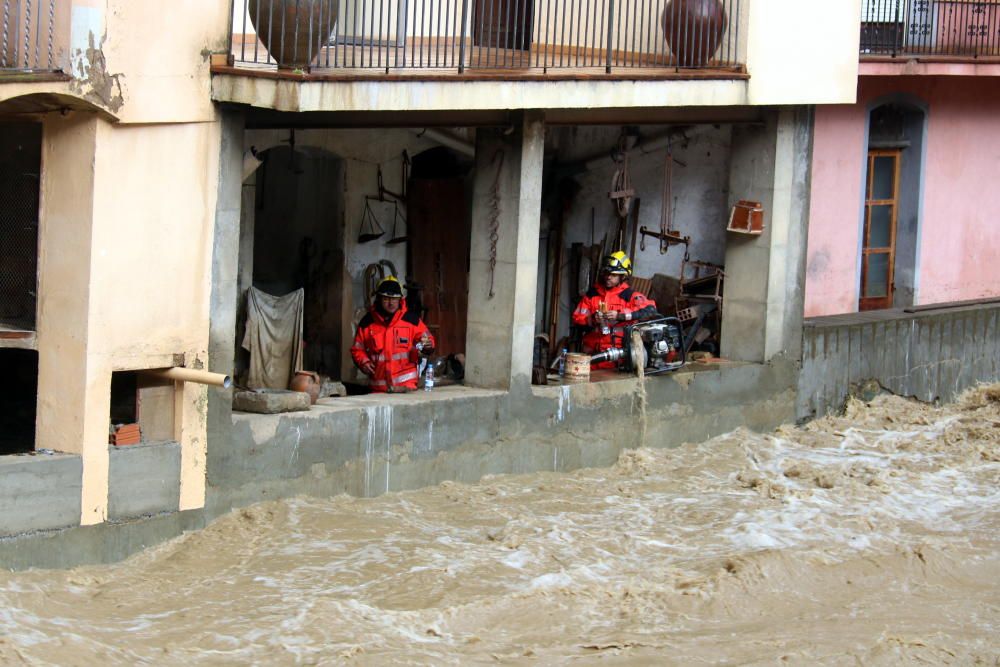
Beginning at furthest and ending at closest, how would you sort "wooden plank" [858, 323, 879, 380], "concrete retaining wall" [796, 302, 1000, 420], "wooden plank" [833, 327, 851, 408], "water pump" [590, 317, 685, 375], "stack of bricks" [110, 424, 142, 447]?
"wooden plank" [858, 323, 879, 380]
"wooden plank" [833, 327, 851, 408]
"concrete retaining wall" [796, 302, 1000, 420]
"water pump" [590, 317, 685, 375]
"stack of bricks" [110, 424, 142, 447]

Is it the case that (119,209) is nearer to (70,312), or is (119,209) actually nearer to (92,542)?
(70,312)

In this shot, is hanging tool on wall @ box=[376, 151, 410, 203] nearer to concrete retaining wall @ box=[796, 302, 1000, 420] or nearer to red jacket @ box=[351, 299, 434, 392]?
red jacket @ box=[351, 299, 434, 392]

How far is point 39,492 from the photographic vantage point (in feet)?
37.7

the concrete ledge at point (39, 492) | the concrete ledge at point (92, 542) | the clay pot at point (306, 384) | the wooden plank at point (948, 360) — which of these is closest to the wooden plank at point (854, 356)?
the wooden plank at point (948, 360)

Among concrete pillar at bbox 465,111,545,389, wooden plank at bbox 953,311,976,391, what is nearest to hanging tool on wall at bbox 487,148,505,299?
concrete pillar at bbox 465,111,545,389

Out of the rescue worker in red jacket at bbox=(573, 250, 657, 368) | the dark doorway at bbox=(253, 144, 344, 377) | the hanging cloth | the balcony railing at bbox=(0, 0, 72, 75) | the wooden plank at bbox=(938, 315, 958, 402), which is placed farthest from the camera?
the wooden plank at bbox=(938, 315, 958, 402)

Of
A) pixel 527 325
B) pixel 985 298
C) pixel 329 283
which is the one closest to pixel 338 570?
pixel 527 325

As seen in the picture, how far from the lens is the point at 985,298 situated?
2169cm

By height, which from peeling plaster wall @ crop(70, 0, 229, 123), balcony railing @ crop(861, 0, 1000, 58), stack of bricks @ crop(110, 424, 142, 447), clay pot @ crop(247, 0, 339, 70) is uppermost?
balcony railing @ crop(861, 0, 1000, 58)

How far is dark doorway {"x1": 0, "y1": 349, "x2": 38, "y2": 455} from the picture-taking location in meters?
13.5

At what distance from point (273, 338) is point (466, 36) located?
12.2ft

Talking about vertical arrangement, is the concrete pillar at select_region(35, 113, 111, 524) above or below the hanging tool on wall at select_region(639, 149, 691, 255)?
below

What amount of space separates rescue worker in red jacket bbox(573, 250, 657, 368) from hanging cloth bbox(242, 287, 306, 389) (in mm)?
3294

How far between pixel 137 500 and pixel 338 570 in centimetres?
167
